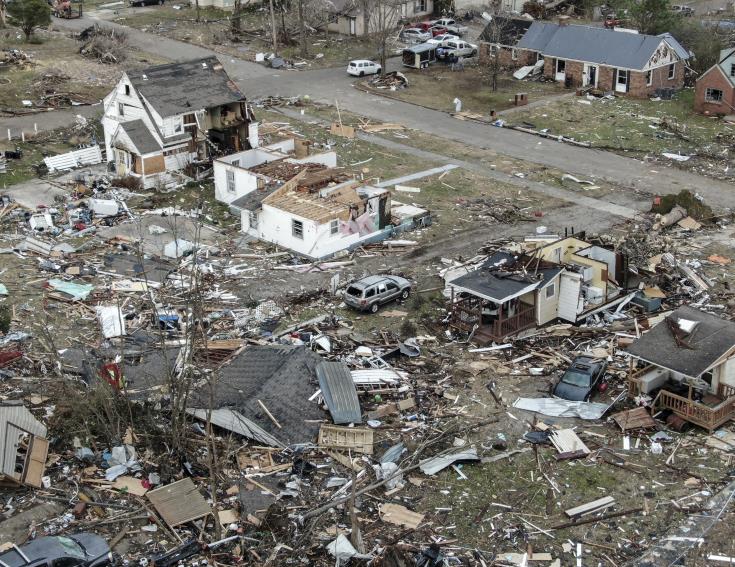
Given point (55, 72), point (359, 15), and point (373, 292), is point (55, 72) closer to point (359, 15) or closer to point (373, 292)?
point (359, 15)

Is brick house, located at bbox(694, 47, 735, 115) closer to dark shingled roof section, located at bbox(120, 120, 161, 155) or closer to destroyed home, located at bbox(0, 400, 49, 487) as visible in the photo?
dark shingled roof section, located at bbox(120, 120, 161, 155)

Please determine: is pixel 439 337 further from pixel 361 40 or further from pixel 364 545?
pixel 361 40

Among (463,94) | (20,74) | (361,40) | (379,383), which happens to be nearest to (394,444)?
(379,383)

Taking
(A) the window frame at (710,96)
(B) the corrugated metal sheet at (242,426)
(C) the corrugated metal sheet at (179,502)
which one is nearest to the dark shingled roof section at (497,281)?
(B) the corrugated metal sheet at (242,426)

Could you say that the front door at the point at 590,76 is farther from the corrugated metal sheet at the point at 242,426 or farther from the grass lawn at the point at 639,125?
the corrugated metal sheet at the point at 242,426

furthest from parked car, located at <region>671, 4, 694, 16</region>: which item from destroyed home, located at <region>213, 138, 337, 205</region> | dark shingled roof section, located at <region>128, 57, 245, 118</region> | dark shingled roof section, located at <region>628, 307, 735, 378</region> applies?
dark shingled roof section, located at <region>628, 307, 735, 378</region>
